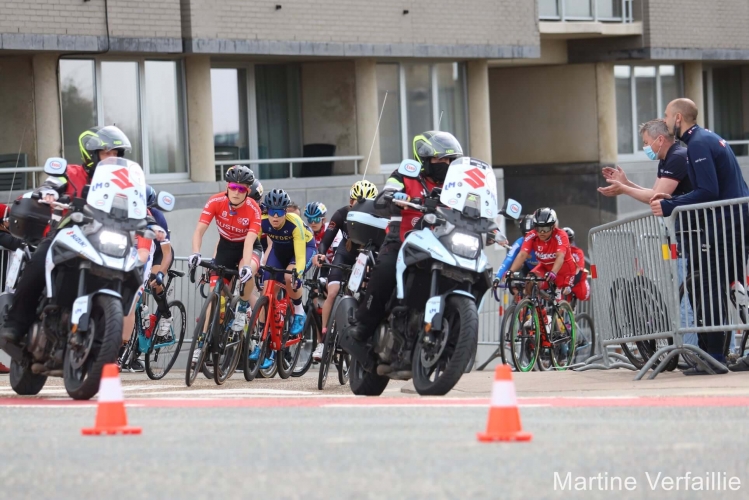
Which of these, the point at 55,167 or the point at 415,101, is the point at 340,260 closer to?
the point at 55,167

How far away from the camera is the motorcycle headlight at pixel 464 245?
10828 mm

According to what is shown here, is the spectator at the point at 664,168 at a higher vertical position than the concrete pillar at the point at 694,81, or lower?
lower

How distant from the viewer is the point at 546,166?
35.1 m

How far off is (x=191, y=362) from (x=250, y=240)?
1197 mm

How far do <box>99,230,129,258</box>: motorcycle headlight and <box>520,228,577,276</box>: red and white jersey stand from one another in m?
8.78

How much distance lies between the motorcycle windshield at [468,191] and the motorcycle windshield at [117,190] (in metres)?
2.11

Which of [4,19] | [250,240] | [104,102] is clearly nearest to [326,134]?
[104,102]

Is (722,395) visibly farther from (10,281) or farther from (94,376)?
(10,281)

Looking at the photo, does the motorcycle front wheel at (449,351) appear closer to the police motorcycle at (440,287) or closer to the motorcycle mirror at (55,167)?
the police motorcycle at (440,287)

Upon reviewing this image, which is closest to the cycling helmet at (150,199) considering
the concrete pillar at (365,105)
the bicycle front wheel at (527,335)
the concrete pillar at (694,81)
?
the bicycle front wheel at (527,335)

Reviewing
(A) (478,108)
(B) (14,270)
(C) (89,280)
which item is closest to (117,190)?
(C) (89,280)

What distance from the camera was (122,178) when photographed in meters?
11.1

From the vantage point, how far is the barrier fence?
12.1m

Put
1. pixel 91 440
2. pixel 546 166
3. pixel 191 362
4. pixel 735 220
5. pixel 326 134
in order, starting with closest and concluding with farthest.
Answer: pixel 91 440
pixel 735 220
pixel 191 362
pixel 326 134
pixel 546 166
